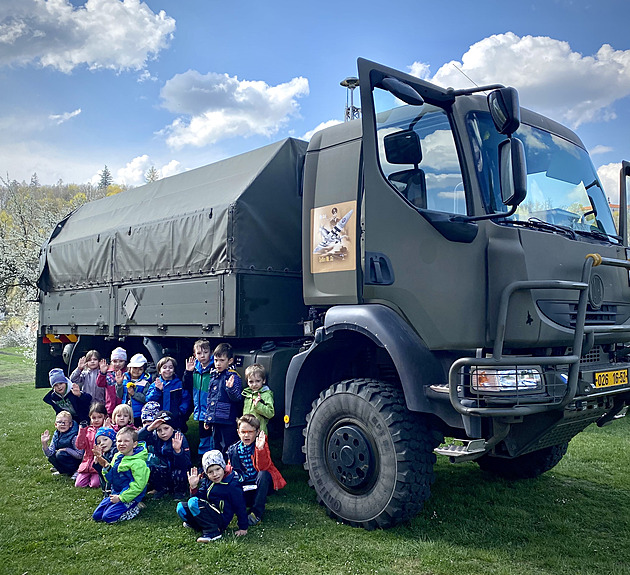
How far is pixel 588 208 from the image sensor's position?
5.06 m

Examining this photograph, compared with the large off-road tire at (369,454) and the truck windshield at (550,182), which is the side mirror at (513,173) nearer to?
the truck windshield at (550,182)

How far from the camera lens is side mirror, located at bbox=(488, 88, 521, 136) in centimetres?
381

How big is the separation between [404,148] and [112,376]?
5110mm

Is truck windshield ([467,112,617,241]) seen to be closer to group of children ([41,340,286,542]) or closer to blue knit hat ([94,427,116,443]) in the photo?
group of children ([41,340,286,542])

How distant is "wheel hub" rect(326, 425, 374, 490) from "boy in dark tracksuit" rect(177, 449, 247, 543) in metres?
0.78

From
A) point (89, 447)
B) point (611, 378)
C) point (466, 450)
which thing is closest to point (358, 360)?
point (466, 450)

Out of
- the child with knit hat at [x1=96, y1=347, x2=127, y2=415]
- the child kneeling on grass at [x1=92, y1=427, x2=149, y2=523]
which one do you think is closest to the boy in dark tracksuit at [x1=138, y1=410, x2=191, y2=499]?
the child kneeling on grass at [x1=92, y1=427, x2=149, y2=523]

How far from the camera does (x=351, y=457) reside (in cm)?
453

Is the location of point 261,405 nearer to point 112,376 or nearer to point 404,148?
point 404,148

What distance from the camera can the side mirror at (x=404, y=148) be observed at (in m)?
4.47

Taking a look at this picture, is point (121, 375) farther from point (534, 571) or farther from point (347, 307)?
point (534, 571)

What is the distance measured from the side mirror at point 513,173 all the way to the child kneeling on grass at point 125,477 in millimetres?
3695

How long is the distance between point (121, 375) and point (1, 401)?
7093 millimetres

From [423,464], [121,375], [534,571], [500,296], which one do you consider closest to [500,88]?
[500,296]
